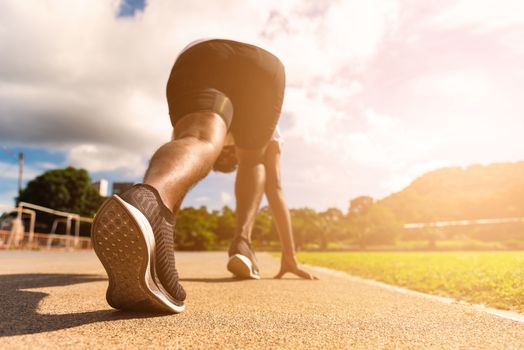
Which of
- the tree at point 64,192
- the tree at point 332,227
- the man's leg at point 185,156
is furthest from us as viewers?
the tree at point 332,227

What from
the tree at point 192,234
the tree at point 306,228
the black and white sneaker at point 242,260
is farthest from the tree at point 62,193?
the black and white sneaker at point 242,260

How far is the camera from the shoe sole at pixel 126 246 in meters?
1.06

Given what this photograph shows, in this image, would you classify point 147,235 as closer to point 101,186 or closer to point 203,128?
point 203,128

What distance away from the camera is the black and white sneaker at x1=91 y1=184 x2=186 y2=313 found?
1062mm

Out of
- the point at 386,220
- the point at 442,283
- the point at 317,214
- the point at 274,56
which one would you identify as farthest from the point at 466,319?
the point at 386,220

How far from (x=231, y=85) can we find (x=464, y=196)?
129 meters

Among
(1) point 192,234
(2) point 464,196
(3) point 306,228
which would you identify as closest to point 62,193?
(1) point 192,234

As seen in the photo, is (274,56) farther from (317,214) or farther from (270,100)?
(317,214)

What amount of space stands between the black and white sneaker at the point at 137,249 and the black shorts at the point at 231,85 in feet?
2.23

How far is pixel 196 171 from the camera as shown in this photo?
139 centimetres

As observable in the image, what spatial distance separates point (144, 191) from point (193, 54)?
38.2 inches

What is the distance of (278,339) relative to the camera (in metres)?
0.99

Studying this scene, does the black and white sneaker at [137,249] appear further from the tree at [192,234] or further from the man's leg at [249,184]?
the tree at [192,234]

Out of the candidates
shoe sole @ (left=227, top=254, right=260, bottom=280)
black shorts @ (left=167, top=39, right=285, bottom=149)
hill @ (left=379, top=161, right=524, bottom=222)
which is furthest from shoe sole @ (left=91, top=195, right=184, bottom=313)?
hill @ (left=379, top=161, right=524, bottom=222)
